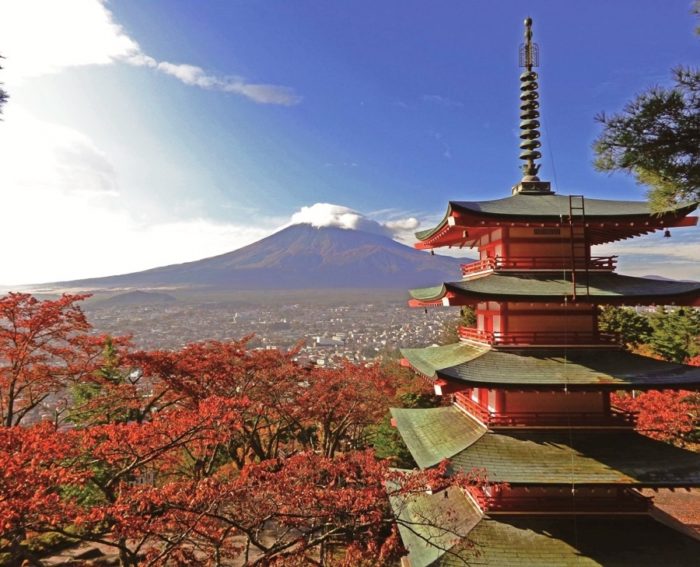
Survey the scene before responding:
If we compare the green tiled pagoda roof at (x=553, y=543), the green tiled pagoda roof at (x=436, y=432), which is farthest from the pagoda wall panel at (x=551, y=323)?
the green tiled pagoda roof at (x=553, y=543)

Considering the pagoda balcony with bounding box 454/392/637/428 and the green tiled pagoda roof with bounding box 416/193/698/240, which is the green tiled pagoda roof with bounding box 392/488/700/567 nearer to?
the pagoda balcony with bounding box 454/392/637/428

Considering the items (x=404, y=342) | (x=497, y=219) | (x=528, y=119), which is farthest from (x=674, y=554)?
(x=404, y=342)

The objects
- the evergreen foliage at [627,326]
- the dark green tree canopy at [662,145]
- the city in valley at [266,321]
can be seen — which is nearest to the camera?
the dark green tree canopy at [662,145]

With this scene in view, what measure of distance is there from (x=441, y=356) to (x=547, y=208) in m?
4.75

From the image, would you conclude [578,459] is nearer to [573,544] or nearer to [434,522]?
[573,544]

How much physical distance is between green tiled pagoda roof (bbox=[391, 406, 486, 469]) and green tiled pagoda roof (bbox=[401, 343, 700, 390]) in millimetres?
1623

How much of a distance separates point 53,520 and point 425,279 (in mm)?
165707

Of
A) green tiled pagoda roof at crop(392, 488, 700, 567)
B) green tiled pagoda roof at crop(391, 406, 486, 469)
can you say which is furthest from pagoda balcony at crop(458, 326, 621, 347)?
green tiled pagoda roof at crop(392, 488, 700, 567)

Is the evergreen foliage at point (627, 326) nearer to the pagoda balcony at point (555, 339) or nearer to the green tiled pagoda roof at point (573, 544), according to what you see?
the pagoda balcony at point (555, 339)

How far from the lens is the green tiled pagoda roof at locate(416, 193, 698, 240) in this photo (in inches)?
364

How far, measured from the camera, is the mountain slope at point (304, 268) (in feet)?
504

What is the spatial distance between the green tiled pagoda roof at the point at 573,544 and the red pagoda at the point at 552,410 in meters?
0.03

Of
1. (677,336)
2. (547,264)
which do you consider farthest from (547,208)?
(677,336)

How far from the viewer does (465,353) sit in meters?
10.9
